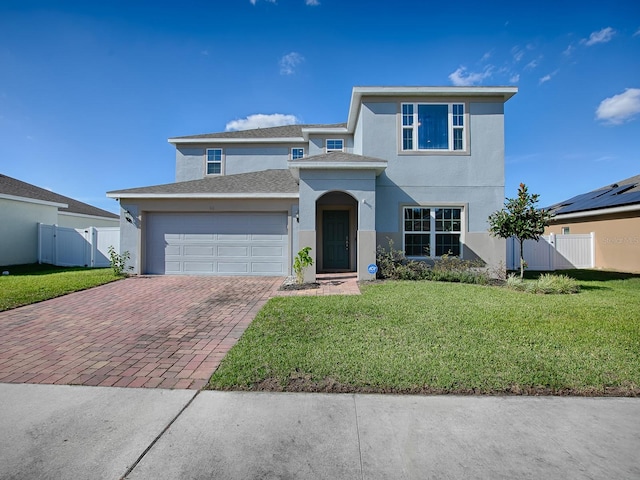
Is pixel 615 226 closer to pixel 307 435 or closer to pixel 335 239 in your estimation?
pixel 335 239

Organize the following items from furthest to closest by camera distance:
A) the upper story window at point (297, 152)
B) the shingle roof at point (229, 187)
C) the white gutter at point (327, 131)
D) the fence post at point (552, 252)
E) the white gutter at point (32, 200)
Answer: the upper story window at point (297, 152) < the white gutter at point (327, 131) < the white gutter at point (32, 200) < the fence post at point (552, 252) < the shingle roof at point (229, 187)

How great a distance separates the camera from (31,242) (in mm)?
15422

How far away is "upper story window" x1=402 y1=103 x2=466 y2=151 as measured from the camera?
11.0 meters

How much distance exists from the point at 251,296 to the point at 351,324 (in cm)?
363

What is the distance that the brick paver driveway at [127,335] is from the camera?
3.80 m

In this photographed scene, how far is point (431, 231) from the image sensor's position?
439 inches

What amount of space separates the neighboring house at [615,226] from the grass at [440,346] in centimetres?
807

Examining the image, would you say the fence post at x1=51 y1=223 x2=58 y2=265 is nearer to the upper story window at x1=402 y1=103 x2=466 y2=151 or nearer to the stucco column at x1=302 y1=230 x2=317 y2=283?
the stucco column at x1=302 y1=230 x2=317 y2=283

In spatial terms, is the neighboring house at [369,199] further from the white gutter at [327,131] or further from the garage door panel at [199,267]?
the white gutter at [327,131]

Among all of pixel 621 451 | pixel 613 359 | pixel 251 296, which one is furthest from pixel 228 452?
pixel 251 296

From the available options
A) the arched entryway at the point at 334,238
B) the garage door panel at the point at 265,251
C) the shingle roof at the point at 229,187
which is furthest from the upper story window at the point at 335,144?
the garage door panel at the point at 265,251

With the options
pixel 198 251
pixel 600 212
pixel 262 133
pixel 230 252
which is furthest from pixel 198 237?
pixel 600 212

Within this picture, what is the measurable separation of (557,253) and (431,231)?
7673 millimetres

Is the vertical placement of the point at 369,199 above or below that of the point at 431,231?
above
